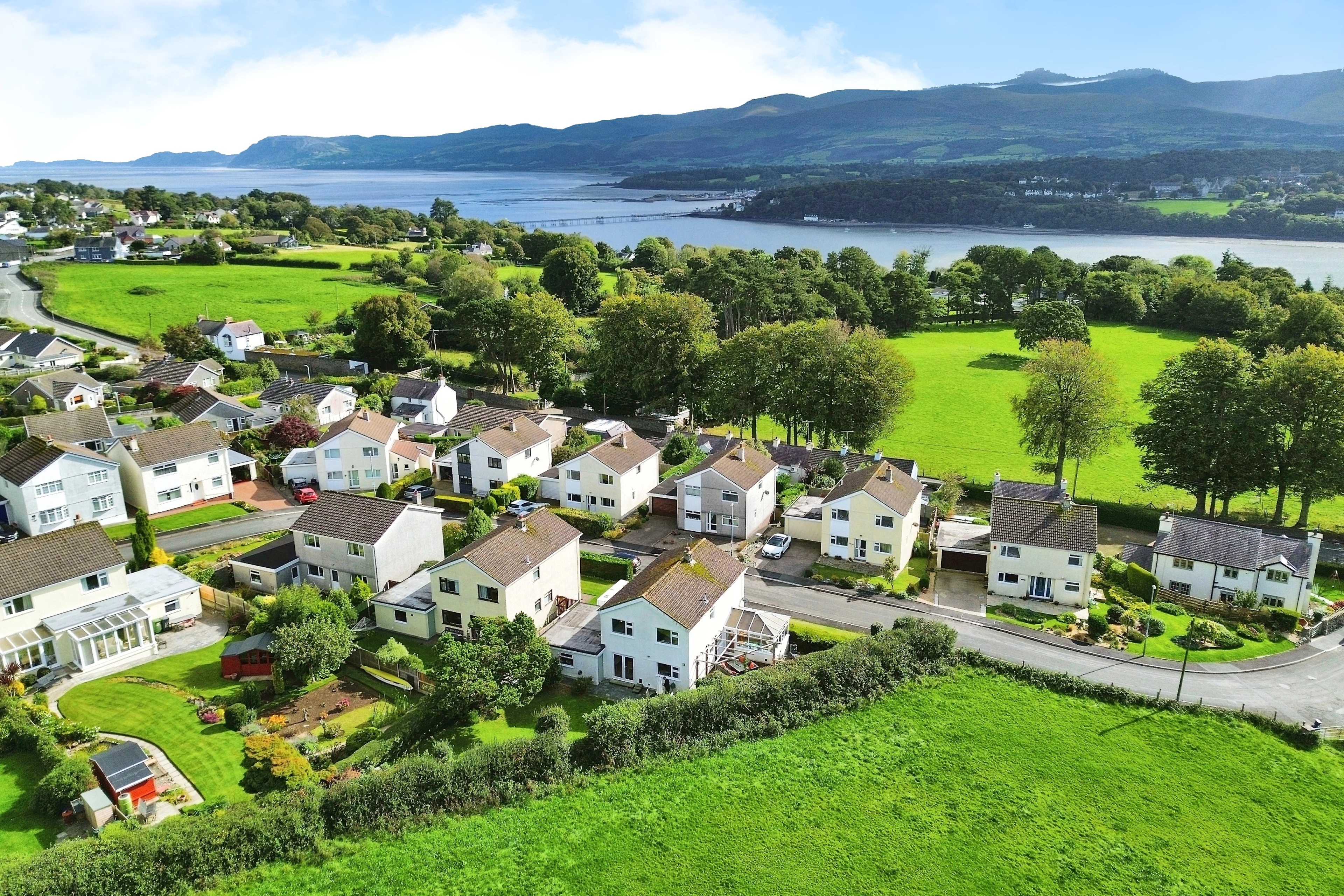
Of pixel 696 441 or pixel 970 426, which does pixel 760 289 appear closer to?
pixel 970 426

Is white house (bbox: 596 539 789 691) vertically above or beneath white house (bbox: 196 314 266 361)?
beneath

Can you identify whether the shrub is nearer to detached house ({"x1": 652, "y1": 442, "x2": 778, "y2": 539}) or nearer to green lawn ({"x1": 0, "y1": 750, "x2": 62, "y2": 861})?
green lawn ({"x1": 0, "y1": 750, "x2": 62, "y2": 861})

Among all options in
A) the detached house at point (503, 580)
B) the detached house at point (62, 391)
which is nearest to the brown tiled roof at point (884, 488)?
the detached house at point (503, 580)

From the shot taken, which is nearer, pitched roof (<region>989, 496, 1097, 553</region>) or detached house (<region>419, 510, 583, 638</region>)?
detached house (<region>419, 510, 583, 638</region>)

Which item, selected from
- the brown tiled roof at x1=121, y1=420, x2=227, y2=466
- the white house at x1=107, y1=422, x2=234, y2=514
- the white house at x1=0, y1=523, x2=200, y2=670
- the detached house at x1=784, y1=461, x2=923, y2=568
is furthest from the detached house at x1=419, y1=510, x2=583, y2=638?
the brown tiled roof at x1=121, y1=420, x2=227, y2=466

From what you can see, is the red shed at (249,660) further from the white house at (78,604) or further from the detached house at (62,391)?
the detached house at (62,391)
